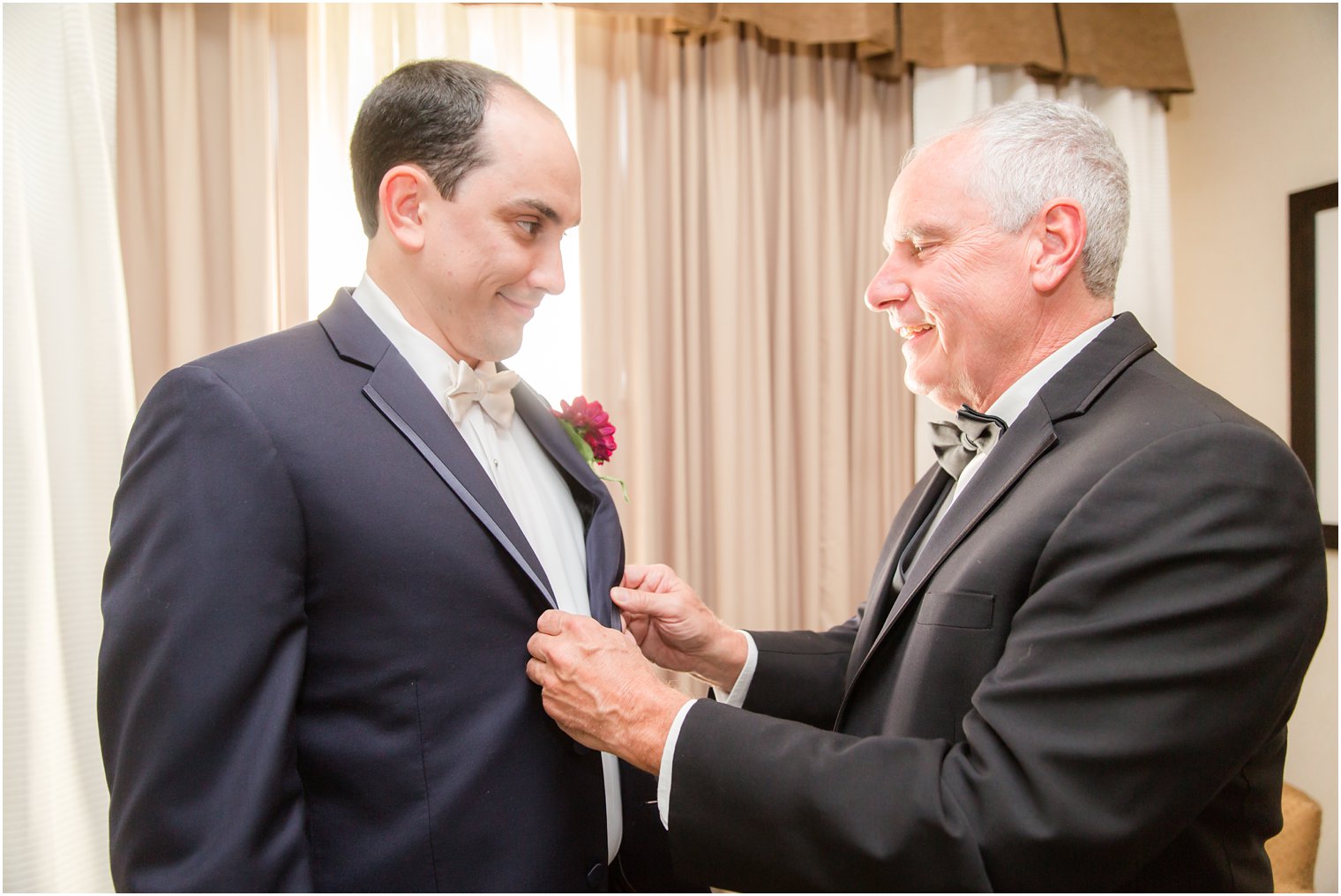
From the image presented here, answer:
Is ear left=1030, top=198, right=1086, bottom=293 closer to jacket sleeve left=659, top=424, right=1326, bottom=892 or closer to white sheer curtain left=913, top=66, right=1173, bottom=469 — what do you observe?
jacket sleeve left=659, top=424, right=1326, bottom=892

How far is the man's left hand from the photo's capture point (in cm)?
119

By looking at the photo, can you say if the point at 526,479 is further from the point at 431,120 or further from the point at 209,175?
the point at 209,175

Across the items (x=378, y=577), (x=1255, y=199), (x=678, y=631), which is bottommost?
(x=678, y=631)

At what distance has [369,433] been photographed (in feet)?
3.75

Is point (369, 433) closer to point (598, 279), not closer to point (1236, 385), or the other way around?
point (598, 279)

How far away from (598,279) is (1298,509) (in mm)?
1998

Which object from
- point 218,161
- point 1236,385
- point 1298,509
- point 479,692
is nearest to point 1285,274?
point 1236,385

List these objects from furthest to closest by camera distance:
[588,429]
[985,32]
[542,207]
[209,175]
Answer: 1. [985,32]
2. [209,175]
3. [588,429]
4. [542,207]

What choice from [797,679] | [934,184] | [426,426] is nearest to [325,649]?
[426,426]

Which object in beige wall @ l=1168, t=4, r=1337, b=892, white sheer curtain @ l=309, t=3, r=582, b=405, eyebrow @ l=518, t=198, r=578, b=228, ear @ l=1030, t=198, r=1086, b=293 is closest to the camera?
eyebrow @ l=518, t=198, r=578, b=228

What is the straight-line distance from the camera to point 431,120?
1.25 meters

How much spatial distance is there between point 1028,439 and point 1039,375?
0.18 metres

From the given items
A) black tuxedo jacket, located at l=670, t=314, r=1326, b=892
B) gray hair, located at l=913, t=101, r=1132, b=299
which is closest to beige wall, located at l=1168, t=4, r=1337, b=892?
gray hair, located at l=913, t=101, r=1132, b=299

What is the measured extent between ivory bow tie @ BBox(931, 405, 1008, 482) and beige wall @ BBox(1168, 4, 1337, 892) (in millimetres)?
1984
